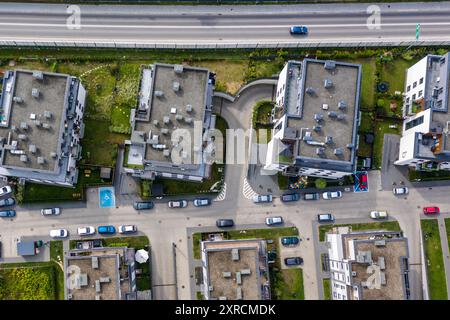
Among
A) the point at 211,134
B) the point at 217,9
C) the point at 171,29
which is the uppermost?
the point at 217,9

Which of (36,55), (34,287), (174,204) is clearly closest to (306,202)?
(174,204)

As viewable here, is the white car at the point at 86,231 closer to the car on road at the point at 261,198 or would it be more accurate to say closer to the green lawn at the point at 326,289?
the car on road at the point at 261,198

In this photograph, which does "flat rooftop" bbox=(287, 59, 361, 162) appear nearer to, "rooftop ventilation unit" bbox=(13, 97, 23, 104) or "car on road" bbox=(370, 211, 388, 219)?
"car on road" bbox=(370, 211, 388, 219)

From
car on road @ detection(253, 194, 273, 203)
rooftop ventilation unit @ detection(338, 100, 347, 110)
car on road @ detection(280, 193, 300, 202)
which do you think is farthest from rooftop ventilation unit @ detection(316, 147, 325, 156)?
car on road @ detection(253, 194, 273, 203)

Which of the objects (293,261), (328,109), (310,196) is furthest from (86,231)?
(328,109)

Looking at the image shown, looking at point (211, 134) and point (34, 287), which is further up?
point (211, 134)

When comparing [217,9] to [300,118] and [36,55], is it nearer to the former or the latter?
[300,118]
